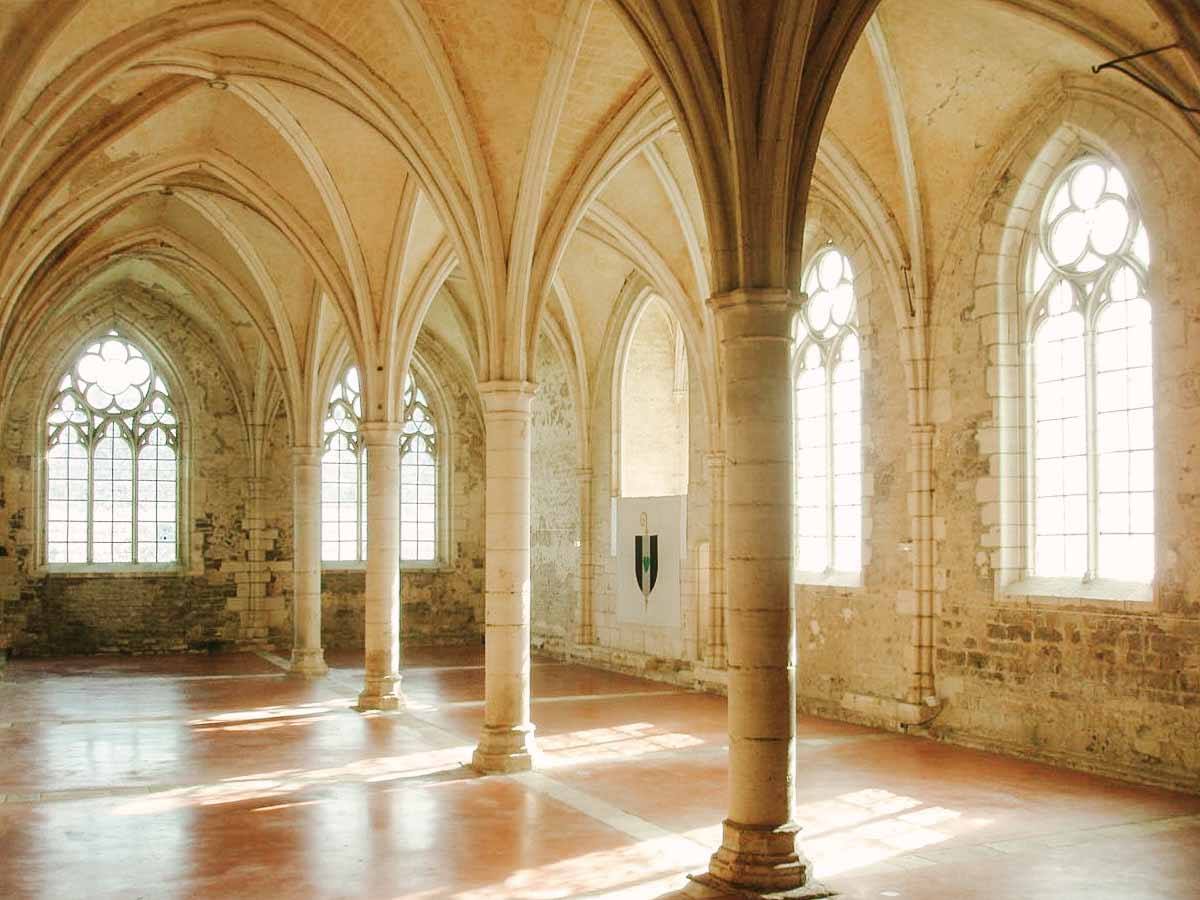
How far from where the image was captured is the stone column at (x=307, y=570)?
17.9 metres

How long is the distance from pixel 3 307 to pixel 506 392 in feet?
22.2

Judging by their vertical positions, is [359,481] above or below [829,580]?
above

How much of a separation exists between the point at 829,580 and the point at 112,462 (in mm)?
14299

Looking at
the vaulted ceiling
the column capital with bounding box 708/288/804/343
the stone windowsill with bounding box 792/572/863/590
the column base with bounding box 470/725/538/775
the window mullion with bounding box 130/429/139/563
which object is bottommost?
the column base with bounding box 470/725/538/775

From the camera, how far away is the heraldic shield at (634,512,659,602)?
18.1m

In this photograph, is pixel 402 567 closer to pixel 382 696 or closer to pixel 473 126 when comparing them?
pixel 382 696

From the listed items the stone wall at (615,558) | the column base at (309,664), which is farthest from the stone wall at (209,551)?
the column base at (309,664)

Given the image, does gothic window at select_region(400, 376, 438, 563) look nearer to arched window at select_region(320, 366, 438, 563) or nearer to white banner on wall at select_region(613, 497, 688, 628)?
arched window at select_region(320, 366, 438, 563)

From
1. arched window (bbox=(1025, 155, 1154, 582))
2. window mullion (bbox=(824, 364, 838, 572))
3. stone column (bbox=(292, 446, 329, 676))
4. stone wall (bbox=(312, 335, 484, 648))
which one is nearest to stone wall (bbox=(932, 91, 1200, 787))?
arched window (bbox=(1025, 155, 1154, 582))

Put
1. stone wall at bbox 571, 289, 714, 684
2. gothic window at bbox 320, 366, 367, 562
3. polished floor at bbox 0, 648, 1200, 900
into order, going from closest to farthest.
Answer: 1. polished floor at bbox 0, 648, 1200, 900
2. stone wall at bbox 571, 289, 714, 684
3. gothic window at bbox 320, 366, 367, 562

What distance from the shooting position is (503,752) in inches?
416

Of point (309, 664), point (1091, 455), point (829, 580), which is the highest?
point (1091, 455)

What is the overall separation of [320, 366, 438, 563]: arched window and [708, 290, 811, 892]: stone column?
17.1m

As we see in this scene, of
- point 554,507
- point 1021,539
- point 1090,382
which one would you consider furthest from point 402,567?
point 1090,382
